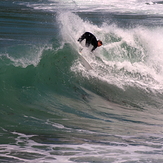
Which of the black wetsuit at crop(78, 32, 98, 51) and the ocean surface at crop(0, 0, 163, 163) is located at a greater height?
the black wetsuit at crop(78, 32, 98, 51)

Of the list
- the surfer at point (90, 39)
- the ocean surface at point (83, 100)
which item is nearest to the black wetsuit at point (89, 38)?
the surfer at point (90, 39)

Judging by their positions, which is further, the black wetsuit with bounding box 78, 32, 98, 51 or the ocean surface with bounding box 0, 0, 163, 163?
the black wetsuit with bounding box 78, 32, 98, 51

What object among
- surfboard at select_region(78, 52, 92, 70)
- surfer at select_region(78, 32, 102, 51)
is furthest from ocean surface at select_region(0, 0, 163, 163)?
surfer at select_region(78, 32, 102, 51)

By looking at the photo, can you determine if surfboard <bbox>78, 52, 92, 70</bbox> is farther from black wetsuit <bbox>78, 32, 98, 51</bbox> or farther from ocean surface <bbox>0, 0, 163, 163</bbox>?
black wetsuit <bbox>78, 32, 98, 51</bbox>

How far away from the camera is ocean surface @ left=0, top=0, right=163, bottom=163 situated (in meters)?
6.90

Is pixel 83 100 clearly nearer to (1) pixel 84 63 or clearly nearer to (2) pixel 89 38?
(1) pixel 84 63

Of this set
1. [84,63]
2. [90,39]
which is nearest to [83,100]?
[84,63]

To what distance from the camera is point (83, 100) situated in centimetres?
1088

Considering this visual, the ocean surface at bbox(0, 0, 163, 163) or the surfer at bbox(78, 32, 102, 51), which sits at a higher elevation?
the surfer at bbox(78, 32, 102, 51)

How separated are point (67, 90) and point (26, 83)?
4.24 ft

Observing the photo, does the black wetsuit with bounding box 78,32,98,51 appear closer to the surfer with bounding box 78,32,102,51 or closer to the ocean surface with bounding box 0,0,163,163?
the surfer with bounding box 78,32,102,51

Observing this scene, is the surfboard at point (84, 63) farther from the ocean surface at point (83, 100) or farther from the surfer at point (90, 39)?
the surfer at point (90, 39)

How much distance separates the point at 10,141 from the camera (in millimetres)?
7133

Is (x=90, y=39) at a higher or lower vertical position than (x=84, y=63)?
higher
